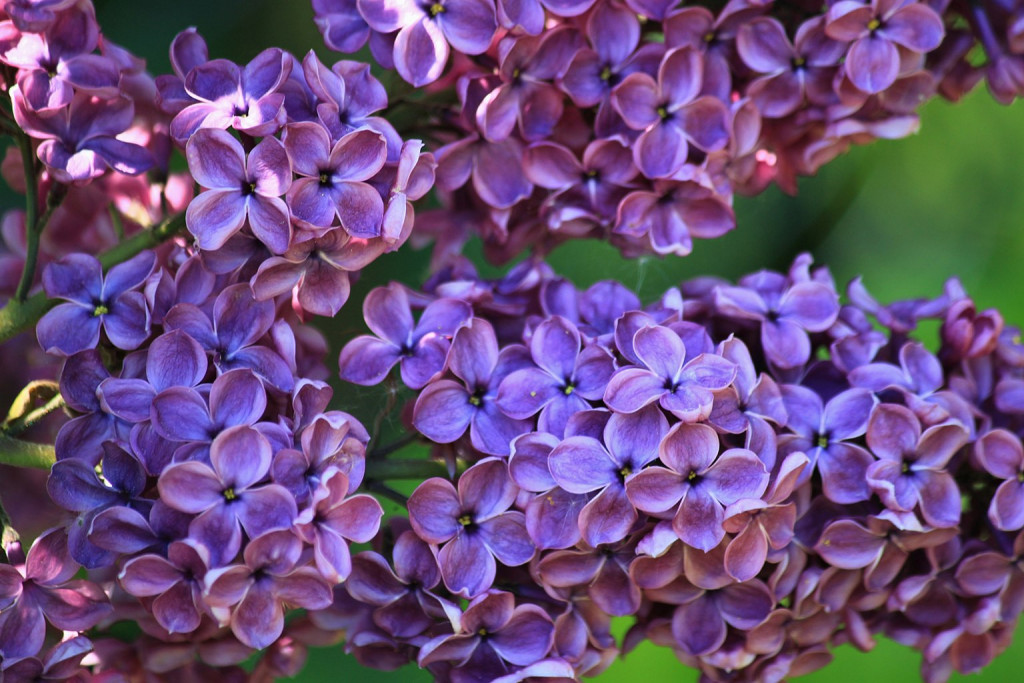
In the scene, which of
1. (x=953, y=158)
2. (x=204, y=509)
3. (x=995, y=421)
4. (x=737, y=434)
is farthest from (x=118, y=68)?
(x=953, y=158)

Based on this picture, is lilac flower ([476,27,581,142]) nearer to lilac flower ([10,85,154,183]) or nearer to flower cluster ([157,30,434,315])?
flower cluster ([157,30,434,315])

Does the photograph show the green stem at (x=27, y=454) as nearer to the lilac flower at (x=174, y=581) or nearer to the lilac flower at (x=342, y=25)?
the lilac flower at (x=174, y=581)

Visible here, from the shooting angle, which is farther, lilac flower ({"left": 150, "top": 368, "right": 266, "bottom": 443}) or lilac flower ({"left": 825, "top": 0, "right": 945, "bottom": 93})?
lilac flower ({"left": 825, "top": 0, "right": 945, "bottom": 93})

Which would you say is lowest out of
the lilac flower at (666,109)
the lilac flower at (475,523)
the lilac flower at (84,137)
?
the lilac flower at (475,523)

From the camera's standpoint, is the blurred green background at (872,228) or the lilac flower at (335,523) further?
the blurred green background at (872,228)

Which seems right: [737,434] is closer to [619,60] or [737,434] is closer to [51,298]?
[619,60]

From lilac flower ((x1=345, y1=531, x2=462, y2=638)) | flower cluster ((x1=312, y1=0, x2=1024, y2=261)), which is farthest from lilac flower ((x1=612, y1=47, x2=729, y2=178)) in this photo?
lilac flower ((x1=345, y1=531, x2=462, y2=638))

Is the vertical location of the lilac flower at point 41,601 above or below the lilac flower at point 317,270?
below

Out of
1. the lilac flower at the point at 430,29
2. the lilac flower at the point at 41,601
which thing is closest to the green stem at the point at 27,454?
the lilac flower at the point at 41,601
